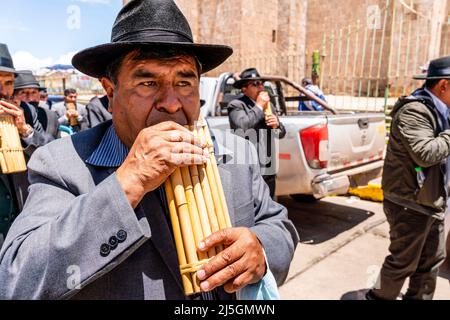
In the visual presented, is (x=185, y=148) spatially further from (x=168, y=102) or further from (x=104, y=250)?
(x=104, y=250)

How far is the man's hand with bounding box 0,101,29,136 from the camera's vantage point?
8.23ft

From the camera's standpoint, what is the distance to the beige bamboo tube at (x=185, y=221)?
108cm

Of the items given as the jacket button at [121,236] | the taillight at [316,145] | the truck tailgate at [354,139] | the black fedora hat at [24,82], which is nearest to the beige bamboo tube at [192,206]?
the jacket button at [121,236]

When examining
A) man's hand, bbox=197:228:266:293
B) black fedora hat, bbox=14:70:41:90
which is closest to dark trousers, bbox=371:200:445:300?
man's hand, bbox=197:228:266:293

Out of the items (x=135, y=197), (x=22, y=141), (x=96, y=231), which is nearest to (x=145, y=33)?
(x=135, y=197)

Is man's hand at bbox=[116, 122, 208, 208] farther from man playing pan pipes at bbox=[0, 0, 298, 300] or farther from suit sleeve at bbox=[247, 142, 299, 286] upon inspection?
suit sleeve at bbox=[247, 142, 299, 286]

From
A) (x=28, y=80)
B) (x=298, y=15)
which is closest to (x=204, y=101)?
(x=28, y=80)

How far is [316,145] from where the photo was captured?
417 cm

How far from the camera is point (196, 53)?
53.9 inches

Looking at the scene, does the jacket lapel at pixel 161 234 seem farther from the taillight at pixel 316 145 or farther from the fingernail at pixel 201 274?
the taillight at pixel 316 145

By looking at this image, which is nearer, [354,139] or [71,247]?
[71,247]

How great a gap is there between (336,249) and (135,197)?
365cm
